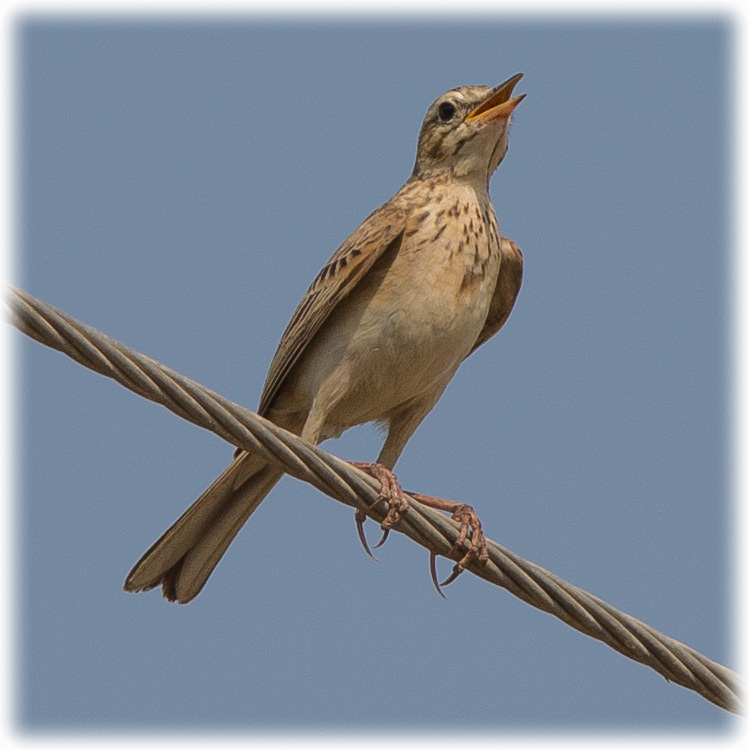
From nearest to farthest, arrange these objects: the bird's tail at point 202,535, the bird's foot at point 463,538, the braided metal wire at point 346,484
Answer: the braided metal wire at point 346,484, the bird's foot at point 463,538, the bird's tail at point 202,535

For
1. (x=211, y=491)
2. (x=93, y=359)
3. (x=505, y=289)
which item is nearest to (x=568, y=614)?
(x=93, y=359)

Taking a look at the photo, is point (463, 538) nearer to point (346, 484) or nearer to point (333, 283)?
point (346, 484)

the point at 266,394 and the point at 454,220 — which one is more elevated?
the point at 454,220

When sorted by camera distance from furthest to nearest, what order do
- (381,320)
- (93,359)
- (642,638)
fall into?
(381,320), (642,638), (93,359)

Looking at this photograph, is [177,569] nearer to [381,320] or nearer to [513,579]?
[381,320]

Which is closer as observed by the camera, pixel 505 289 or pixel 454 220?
pixel 454 220

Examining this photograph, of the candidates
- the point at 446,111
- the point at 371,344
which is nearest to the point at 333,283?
the point at 371,344

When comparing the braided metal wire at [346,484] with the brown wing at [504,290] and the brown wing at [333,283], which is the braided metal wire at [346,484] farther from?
the brown wing at [504,290]

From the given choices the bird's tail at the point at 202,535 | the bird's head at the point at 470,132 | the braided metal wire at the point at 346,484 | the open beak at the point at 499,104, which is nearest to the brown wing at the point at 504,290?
the bird's head at the point at 470,132
